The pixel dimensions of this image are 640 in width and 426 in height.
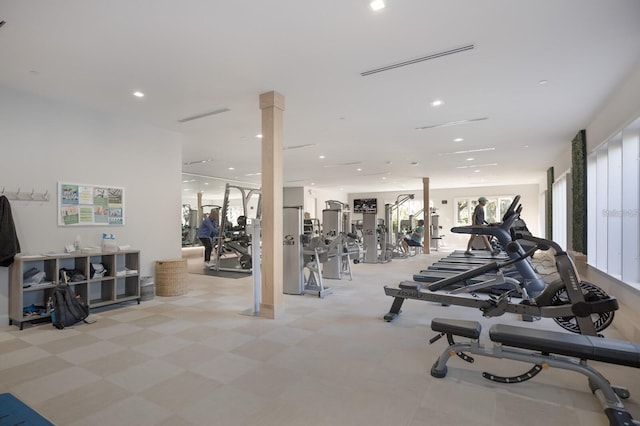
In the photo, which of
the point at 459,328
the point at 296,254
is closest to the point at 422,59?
the point at 459,328

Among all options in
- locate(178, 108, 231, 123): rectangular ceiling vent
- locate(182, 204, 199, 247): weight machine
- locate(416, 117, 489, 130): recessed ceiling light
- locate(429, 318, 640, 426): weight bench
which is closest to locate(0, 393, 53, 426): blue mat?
locate(429, 318, 640, 426): weight bench

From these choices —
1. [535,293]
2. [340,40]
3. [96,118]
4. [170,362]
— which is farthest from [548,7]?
[96,118]

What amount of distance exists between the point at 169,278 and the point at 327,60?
14.1 feet

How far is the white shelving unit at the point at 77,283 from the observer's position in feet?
13.3

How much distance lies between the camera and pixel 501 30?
9.97ft

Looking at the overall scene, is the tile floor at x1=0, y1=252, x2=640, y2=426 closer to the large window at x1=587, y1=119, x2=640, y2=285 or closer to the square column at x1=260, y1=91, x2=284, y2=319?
the square column at x1=260, y1=91, x2=284, y2=319

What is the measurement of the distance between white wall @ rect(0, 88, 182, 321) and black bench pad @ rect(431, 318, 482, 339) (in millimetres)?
4952

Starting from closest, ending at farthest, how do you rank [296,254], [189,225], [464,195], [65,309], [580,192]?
[65,309] → [296,254] → [580,192] → [189,225] → [464,195]

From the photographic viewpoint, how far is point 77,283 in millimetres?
4539

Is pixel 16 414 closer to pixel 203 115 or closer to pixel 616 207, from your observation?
pixel 203 115

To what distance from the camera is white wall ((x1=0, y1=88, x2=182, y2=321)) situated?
4.29 meters

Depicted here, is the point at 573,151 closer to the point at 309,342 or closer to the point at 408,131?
the point at 408,131

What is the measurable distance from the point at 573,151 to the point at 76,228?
30.4 ft

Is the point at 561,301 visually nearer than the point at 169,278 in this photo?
Yes
